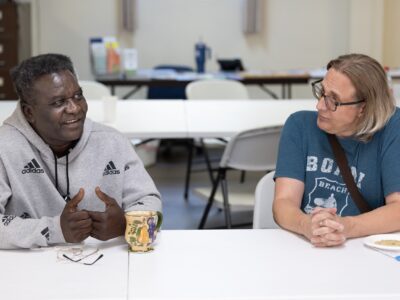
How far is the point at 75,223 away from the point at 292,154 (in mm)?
724

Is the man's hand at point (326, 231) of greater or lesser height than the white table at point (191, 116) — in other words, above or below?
below

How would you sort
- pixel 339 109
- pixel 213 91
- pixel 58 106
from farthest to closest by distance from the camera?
Result: pixel 213 91 < pixel 339 109 < pixel 58 106

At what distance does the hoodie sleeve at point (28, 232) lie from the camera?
1769 mm

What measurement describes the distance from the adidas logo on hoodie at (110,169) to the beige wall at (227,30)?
20.4ft

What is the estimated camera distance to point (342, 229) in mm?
1838

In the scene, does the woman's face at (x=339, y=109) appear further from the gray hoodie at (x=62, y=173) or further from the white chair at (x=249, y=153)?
the white chair at (x=249, y=153)

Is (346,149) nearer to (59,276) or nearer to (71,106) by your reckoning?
(71,106)

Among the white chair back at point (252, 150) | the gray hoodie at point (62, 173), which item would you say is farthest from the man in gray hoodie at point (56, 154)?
the white chair back at point (252, 150)

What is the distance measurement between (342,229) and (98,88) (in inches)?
133

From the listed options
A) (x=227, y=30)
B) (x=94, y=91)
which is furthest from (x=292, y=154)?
(x=227, y=30)

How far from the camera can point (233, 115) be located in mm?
4059

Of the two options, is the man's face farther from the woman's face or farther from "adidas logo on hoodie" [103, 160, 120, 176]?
the woman's face

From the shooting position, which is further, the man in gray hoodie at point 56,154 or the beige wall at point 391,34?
the beige wall at point 391,34

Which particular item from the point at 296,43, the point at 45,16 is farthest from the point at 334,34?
the point at 45,16
